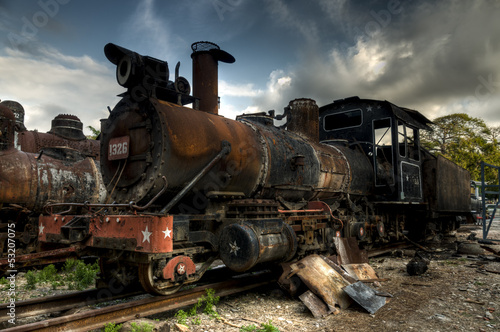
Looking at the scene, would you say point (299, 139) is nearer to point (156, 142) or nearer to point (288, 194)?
point (288, 194)

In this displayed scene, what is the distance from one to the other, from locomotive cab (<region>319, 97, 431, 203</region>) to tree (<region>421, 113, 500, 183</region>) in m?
21.9

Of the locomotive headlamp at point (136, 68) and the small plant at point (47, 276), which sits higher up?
the locomotive headlamp at point (136, 68)

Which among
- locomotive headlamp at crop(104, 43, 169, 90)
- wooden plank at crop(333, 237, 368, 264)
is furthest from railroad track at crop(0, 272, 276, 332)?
locomotive headlamp at crop(104, 43, 169, 90)

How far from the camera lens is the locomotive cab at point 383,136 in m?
8.23

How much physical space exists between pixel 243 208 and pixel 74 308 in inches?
92.5

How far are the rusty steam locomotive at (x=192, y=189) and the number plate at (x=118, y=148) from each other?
0.01 meters

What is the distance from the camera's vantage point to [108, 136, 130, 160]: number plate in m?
4.49

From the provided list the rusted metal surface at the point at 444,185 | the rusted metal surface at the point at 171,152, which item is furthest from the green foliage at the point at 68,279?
the rusted metal surface at the point at 444,185

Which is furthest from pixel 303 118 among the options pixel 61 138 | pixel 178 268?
pixel 61 138

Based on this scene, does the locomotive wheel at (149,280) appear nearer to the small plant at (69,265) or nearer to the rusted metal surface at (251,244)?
the rusted metal surface at (251,244)

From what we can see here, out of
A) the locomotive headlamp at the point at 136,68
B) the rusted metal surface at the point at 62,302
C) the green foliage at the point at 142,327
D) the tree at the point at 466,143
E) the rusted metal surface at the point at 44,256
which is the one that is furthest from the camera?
the tree at the point at 466,143

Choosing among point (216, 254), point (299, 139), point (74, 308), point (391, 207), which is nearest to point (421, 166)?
point (391, 207)

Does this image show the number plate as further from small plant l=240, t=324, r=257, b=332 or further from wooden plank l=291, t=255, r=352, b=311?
wooden plank l=291, t=255, r=352, b=311

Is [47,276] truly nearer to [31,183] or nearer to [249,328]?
[31,183]
